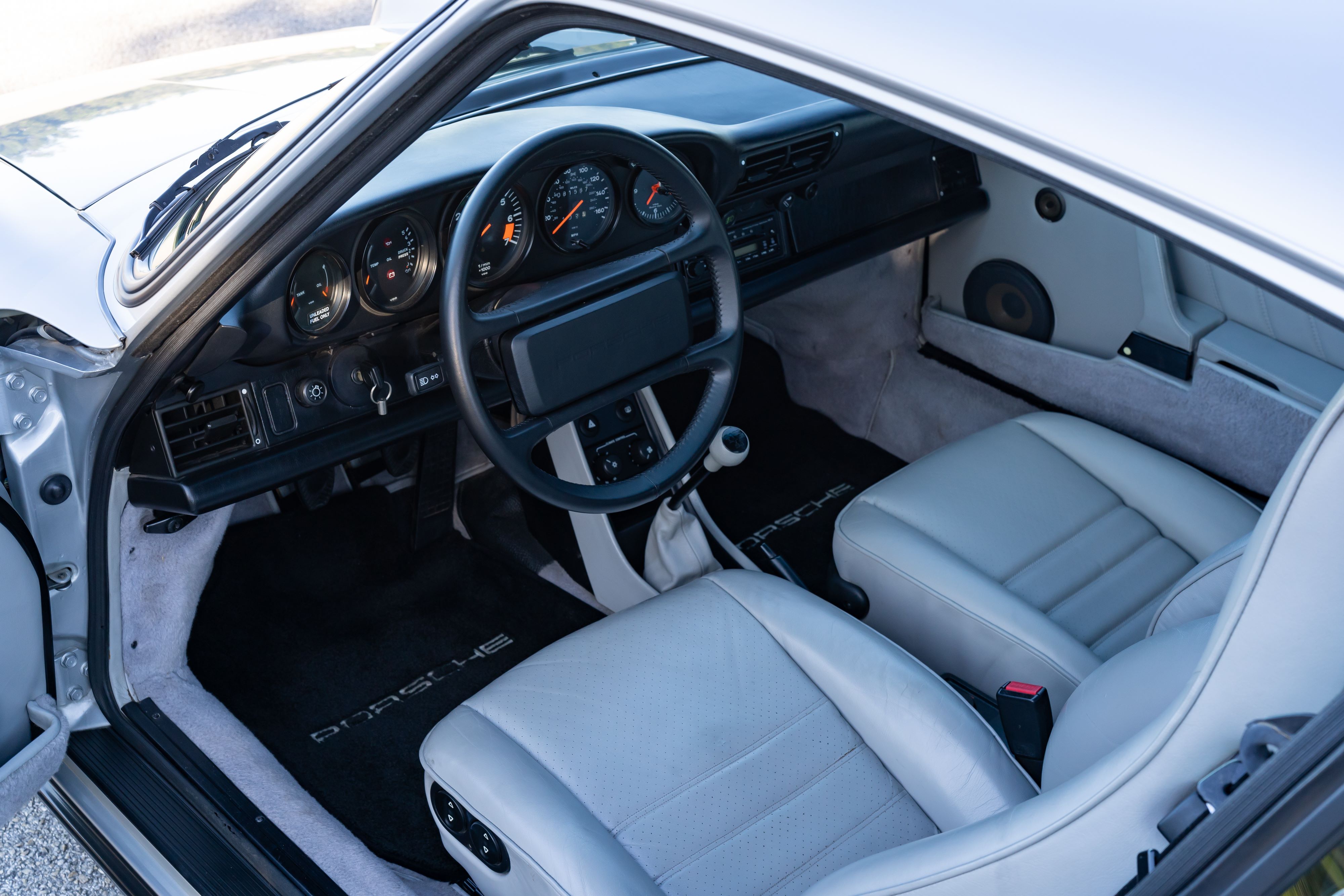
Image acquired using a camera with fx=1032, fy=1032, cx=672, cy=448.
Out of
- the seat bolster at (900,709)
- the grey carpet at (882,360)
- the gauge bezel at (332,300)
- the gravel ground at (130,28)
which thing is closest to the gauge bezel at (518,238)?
the gauge bezel at (332,300)

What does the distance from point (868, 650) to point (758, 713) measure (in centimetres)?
19

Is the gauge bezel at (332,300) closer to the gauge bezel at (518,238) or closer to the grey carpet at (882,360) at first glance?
the gauge bezel at (518,238)

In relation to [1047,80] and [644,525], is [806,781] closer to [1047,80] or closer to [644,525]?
[644,525]

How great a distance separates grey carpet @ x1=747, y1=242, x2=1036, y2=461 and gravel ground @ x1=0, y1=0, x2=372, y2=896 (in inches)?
112

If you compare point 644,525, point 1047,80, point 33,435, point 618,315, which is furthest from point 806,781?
point 33,435

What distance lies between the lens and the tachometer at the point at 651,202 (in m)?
1.81

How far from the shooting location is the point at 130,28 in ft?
15.0

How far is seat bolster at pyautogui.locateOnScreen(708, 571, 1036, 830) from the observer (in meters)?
1.35

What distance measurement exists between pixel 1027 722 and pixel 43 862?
1689 millimetres

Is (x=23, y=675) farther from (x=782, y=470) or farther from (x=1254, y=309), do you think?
(x=1254, y=309)

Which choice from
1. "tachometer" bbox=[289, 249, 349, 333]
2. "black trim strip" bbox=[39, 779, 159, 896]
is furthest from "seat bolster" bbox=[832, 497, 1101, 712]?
"black trim strip" bbox=[39, 779, 159, 896]

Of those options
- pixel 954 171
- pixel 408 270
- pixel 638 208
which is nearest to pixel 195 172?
pixel 408 270

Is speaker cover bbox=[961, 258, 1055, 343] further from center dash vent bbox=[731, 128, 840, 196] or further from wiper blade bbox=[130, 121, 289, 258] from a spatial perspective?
wiper blade bbox=[130, 121, 289, 258]

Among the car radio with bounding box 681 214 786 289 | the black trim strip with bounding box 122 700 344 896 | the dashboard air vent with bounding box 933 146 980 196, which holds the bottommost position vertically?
the black trim strip with bounding box 122 700 344 896
